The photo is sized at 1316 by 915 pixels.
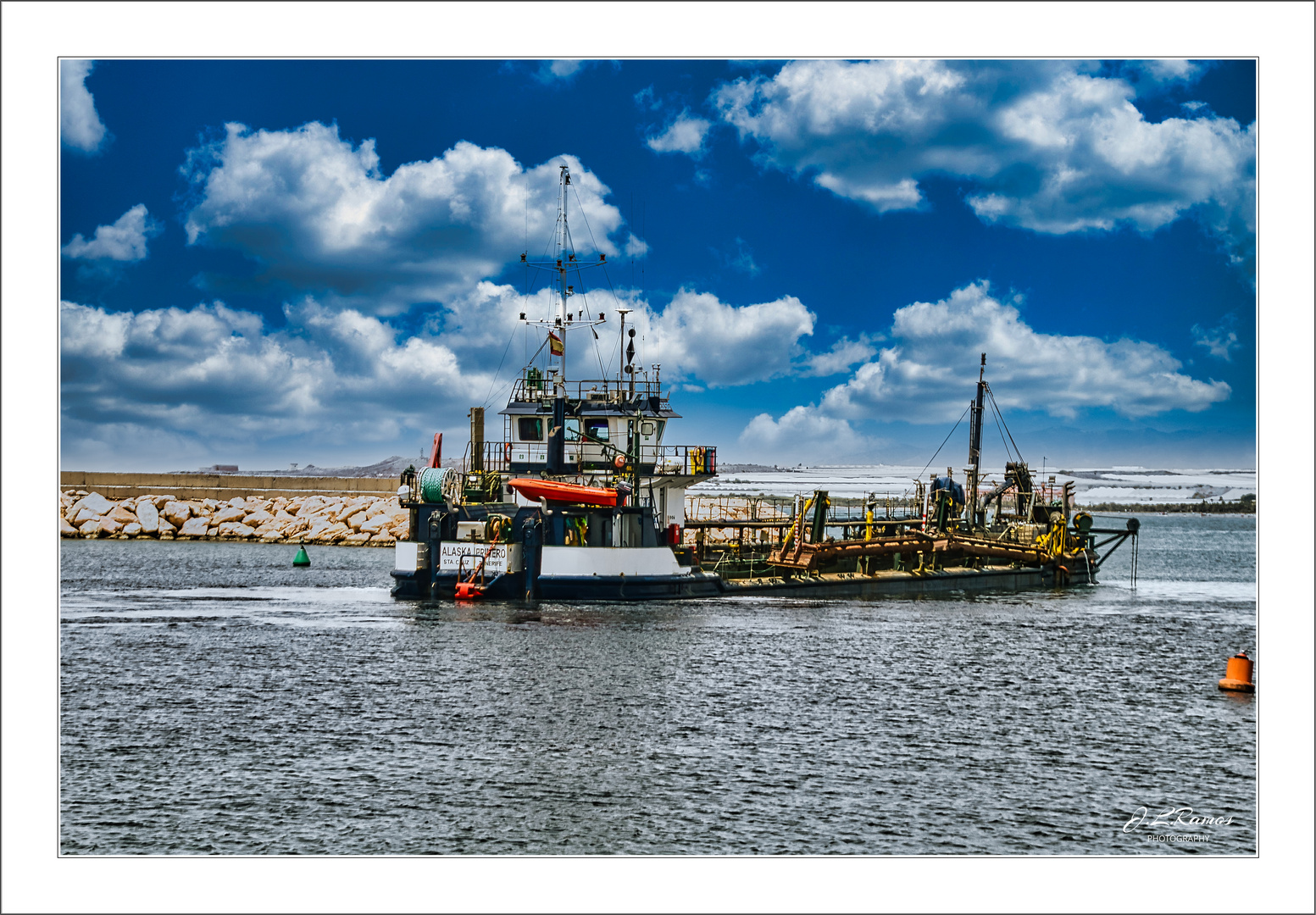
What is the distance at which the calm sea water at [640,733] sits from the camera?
13.8m

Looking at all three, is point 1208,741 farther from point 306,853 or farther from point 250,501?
point 250,501

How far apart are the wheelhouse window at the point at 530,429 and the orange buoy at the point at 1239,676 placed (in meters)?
23.5

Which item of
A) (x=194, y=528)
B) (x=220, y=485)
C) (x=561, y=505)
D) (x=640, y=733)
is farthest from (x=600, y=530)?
(x=220, y=485)

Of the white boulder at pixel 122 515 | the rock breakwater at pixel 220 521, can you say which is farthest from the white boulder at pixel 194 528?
the white boulder at pixel 122 515

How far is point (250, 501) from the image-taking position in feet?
283

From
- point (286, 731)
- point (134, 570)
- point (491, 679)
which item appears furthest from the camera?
point (134, 570)

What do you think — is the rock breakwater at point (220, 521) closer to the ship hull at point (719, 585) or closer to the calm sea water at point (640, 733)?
the ship hull at point (719, 585)

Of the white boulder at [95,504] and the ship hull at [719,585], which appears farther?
the white boulder at [95,504]

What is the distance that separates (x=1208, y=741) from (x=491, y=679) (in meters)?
14.2

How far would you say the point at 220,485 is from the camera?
92375 millimetres

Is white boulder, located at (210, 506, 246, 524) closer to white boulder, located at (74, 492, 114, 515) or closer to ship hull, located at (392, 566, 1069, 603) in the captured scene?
white boulder, located at (74, 492, 114, 515)

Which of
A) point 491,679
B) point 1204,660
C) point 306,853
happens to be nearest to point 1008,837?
point 306,853

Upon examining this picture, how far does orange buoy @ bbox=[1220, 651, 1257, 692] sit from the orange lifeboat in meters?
18.5

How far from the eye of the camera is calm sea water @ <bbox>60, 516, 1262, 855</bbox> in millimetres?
13758
